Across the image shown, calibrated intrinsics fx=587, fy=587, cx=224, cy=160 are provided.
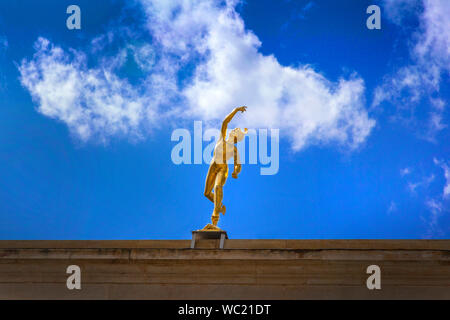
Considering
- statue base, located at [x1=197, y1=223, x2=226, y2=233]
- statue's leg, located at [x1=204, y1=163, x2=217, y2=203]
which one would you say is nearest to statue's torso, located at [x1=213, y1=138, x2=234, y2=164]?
statue's leg, located at [x1=204, y1=163, x2=217, y2=203]

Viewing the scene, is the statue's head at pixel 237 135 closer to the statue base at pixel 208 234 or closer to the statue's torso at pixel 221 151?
the statue's torso at pixel 221 151

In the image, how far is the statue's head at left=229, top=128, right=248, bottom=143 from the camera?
14.4m

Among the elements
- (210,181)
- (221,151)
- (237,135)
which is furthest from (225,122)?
(210,181)

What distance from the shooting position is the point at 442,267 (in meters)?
11.5

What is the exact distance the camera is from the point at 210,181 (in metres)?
14.3

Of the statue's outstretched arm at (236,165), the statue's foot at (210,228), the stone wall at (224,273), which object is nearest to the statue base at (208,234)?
the statue's foot at (210,228)

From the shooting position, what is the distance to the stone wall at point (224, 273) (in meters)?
11.6

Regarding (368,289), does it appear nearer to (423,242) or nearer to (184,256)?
(423,242)

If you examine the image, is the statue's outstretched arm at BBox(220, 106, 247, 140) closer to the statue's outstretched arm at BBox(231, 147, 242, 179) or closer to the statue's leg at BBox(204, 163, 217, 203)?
the statue's outstretched arm at BBox(231, 147, 242, 179)

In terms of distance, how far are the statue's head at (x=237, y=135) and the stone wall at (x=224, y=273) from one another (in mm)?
3189

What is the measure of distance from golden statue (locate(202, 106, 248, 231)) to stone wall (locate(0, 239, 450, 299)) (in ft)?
6.47
